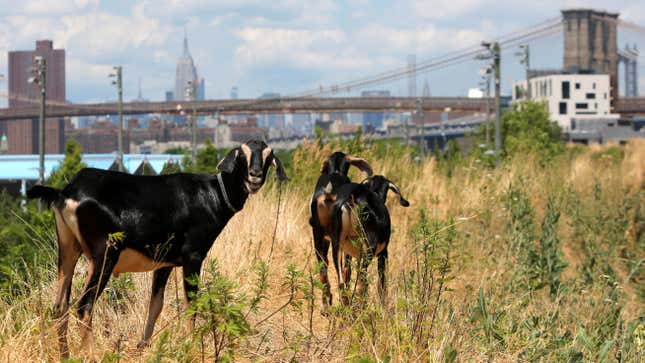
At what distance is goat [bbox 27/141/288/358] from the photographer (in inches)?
209

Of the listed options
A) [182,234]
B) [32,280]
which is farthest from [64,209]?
[32,280]

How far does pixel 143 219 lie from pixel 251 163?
75 centimetres

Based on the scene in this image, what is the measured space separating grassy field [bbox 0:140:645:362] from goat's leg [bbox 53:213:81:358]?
3.6 inches

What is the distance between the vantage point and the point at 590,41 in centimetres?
17975

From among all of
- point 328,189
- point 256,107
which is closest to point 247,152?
point 328,189

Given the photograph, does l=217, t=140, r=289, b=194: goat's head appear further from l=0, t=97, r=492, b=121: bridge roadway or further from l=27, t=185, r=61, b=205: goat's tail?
l=0, t=97, r=492, b=121: bridge roadway

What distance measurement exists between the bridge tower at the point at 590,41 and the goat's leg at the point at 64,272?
17706 cm

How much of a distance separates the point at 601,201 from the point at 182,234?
39.2 ft

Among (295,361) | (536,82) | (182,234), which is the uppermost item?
(536,82)

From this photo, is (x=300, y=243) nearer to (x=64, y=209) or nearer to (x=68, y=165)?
(x=64, y=209)

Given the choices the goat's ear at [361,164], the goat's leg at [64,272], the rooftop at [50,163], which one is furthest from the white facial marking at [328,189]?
the rooftop at [50,163]

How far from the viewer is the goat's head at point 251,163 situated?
580cm

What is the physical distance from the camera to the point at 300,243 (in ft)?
35.6

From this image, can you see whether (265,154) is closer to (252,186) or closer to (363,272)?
(252,186)
